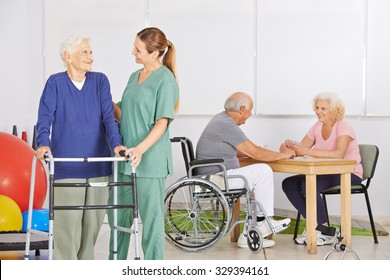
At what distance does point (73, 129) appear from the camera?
347cm

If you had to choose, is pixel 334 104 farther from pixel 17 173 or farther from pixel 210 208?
pixel 17 173

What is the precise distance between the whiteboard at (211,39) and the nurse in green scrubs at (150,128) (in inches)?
125

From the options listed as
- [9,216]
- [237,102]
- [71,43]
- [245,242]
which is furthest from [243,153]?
[71,43]

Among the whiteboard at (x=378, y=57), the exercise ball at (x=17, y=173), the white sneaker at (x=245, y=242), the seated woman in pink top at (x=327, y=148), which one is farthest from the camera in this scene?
the whiteboard at (x=378, y=57)

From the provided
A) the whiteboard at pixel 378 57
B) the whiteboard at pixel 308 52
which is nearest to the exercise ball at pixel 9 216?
the whiteboard at pixel 308 52

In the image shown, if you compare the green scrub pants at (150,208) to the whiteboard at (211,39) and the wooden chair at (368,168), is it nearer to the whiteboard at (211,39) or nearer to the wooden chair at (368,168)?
the wooden chair at (368,168)

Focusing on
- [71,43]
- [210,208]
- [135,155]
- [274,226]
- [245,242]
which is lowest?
[245,242]

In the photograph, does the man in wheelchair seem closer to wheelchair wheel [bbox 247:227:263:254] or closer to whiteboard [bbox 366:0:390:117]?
wheelchair wheel [bbox 247:227:263:254]

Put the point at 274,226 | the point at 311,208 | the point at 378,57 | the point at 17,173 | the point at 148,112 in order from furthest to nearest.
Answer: the point at 378,57, the point at 274,226, the point at 311,208, the point at 17,173, the point at 148,112

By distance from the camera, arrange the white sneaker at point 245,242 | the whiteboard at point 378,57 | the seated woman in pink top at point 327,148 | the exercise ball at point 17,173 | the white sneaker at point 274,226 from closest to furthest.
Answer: the exercise ball at point 17,173, the white sneaker at point 274,226, the white sneaker at point 245,242, the seated woman in pink top at point 327,148, the whiteboard at point 378,57

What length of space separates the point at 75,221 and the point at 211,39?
145 inches

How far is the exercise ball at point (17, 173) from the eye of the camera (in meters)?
4.91

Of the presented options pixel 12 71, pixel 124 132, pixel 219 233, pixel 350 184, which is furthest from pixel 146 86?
pixel 12 71

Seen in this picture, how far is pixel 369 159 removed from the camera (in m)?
5.77
